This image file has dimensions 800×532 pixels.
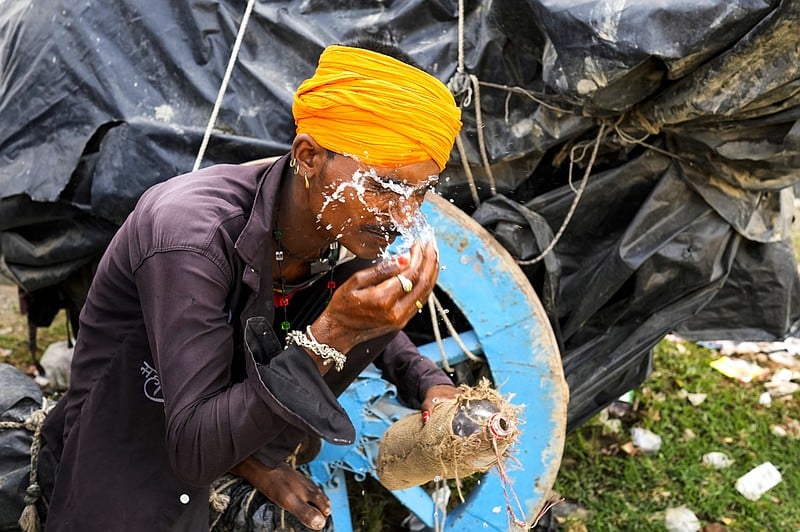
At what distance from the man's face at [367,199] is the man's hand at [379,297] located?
0.18 metres

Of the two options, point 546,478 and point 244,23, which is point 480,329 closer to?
point 546,478

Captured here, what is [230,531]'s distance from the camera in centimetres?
252

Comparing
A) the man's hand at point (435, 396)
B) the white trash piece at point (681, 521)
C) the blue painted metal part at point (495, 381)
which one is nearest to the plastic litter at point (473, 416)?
the man's hand at point (435, 396)

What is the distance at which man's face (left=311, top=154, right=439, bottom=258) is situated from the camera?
6.43 feet

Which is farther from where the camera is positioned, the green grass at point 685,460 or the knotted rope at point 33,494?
the green grass at point 685,460

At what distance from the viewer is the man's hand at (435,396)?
7.86ft

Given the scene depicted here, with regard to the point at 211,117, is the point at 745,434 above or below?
below

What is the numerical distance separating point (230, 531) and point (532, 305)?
121cm

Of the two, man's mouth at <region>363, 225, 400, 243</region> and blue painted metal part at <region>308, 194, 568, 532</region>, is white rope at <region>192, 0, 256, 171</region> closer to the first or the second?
blue painted metal part at <region>308, 194, 568, 532</region>

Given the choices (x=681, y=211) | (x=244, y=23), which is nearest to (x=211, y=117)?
(x=244, y=23)

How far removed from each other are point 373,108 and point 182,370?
2.39 feet

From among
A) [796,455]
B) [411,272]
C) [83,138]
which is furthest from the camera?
[796,455]

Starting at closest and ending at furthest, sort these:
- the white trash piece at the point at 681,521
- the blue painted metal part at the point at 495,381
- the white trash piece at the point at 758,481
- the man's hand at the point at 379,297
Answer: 1. the man's hand at the point at 379,297
2. the blue painted metal part at the point at 495,381
3. the white trash piece at the point at 681,521
4. the white trash piece at the point at 758,481

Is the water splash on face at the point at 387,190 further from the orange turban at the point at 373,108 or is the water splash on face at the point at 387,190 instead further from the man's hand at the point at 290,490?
the man's hand at the point at 290,490
